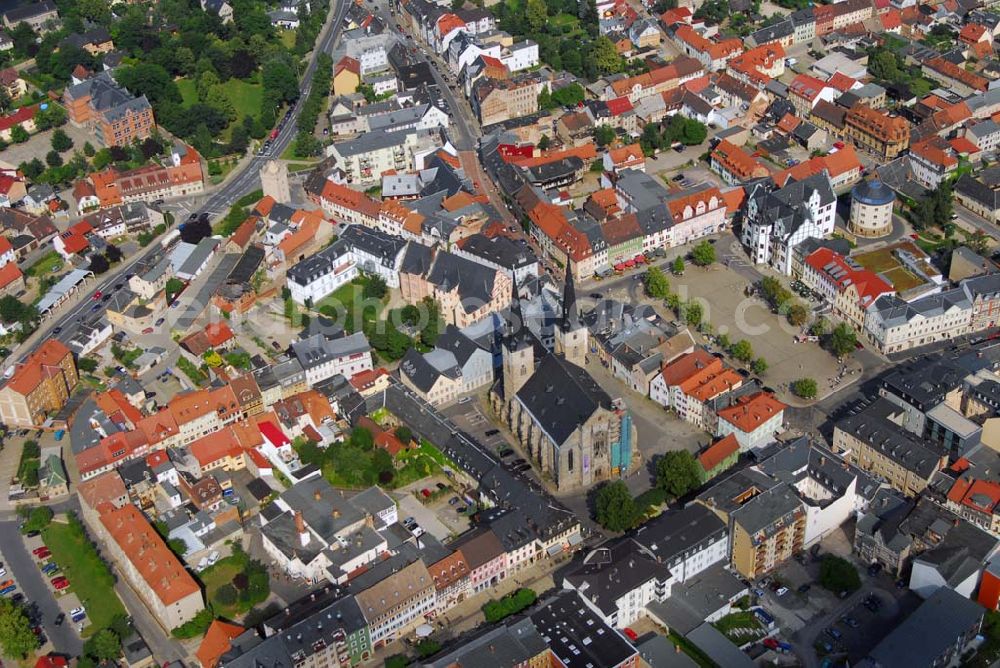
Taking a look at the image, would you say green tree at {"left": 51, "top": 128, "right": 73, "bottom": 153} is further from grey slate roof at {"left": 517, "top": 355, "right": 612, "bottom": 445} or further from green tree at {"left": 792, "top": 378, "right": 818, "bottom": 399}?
green tree at {"left": 792, "top": 378, "right": 818, "bottom": 399}

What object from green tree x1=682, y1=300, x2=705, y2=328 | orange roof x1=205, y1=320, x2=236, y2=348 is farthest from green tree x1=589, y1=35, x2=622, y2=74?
orange roof x1=205, y1=320, x2=236, y2=348

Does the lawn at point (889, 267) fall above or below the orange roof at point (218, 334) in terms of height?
below

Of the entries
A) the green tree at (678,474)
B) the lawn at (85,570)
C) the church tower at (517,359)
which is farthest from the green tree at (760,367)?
the lawn at (85,570)

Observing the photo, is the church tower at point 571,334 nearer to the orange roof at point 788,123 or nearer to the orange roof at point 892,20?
the orange roof at point 788,123

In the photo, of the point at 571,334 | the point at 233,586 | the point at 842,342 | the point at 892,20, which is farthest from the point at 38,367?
the point at 892,20

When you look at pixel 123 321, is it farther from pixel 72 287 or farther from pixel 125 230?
pixel 125 230

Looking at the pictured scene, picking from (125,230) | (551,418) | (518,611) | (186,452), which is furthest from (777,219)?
(125,230)

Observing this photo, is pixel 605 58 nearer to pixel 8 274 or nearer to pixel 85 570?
pixel 8 274
